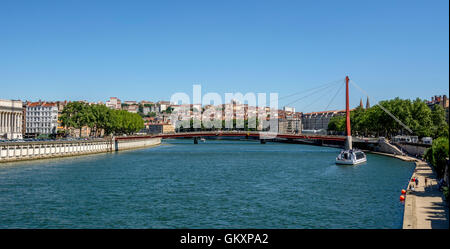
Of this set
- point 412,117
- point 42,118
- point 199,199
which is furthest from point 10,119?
point 199,199

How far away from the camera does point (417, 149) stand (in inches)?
2089

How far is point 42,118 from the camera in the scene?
365ft

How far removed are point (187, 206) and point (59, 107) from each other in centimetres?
10677

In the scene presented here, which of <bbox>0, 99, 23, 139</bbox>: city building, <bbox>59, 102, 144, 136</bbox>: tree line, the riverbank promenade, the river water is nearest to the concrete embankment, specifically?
<bbox>59, 102, 144, 136</bbox>: tree line

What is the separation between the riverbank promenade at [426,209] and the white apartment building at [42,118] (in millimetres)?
102003

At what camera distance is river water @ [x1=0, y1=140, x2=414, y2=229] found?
714 inches

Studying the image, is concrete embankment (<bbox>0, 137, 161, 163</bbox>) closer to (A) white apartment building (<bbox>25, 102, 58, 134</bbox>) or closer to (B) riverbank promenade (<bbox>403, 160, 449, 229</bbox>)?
(A) white apartment building (<bbox>25, 102, 58, 134</bbox>)

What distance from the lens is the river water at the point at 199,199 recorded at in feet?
59.5

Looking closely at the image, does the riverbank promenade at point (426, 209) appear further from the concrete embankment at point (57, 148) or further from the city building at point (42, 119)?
the city building at point (42, 119)

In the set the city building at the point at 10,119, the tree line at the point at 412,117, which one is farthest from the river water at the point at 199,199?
the city building at the point at 10,119
